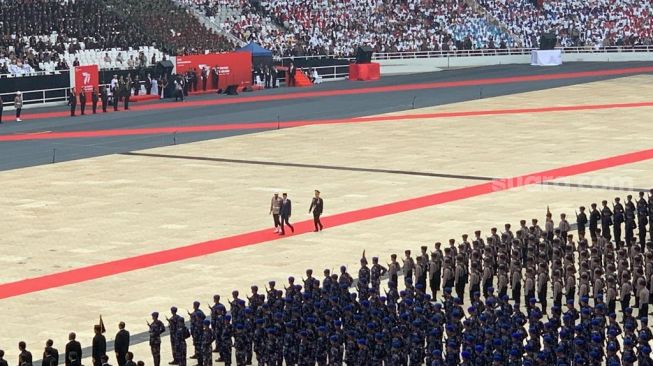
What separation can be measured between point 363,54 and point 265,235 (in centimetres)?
3715

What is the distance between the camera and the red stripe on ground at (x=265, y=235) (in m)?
26.5

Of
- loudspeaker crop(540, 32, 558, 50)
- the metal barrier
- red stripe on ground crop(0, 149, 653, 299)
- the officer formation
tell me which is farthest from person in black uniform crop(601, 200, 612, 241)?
the metal barrier

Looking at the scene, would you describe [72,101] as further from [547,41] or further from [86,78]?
[547,41]

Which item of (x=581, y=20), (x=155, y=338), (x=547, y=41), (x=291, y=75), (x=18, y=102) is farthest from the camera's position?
(x=581, y=20)

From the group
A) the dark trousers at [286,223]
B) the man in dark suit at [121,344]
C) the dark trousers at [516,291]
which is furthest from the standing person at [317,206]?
the man in dark suit at [121,344]

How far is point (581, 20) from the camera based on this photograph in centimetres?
7844

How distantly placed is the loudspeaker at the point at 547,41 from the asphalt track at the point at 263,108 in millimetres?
2771

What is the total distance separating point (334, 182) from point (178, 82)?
75.7 ft

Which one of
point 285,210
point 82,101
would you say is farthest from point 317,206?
point 82,101

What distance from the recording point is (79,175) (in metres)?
38.8

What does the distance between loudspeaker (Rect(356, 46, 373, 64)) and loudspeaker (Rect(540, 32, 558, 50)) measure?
11130 millimetres

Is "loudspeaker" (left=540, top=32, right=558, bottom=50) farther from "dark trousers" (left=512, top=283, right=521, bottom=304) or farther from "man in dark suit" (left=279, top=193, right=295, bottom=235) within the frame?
"dark trousers" (left=512, top=283, right=521, bottom=304)

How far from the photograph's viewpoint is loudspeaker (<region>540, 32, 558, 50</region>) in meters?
72.5

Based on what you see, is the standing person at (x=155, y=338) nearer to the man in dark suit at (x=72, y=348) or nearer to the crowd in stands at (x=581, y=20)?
the man in dark suit at (x=72, y=348)
